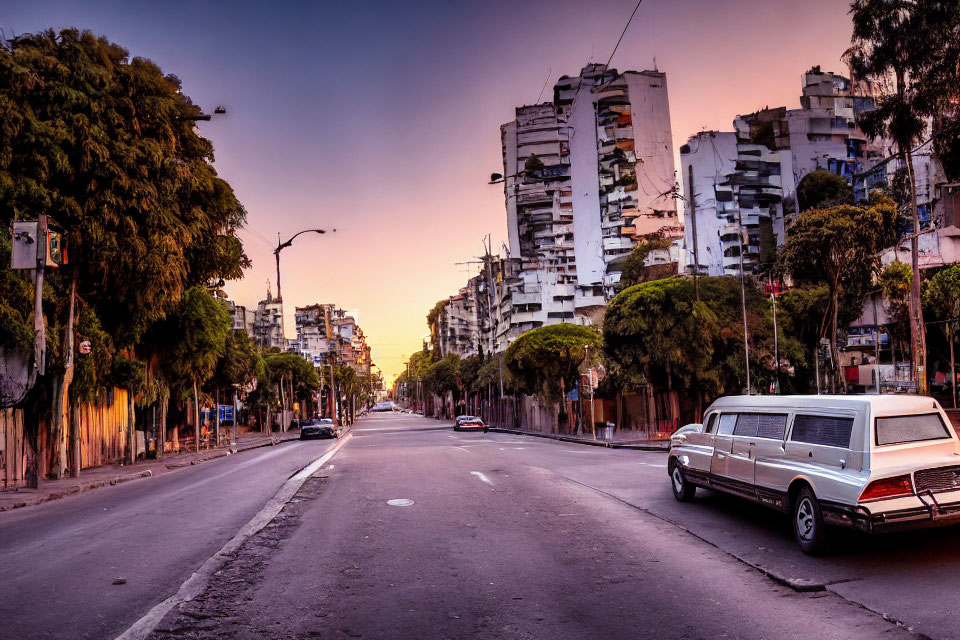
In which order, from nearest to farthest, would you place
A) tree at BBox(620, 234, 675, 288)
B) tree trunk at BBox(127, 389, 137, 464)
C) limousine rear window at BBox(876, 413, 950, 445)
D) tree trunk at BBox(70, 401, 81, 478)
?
limousine rear window at BBox(876, 413, 950, 445) < tree trunk at BBox(70, 401, 81, 478) < tree trunk at BBox(127, 389, 137, 464) < tree at BBox(620, 234, 675, 288)

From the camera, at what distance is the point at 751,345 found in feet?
131

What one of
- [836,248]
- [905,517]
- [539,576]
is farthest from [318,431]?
[905,517]

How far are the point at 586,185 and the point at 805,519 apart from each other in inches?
3813

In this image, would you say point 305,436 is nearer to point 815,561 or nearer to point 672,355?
point 672,355

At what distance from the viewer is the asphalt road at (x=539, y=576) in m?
5.68

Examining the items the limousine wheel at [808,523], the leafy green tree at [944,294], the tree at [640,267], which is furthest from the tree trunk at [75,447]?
the tree at [640,267]

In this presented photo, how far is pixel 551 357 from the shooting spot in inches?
1982

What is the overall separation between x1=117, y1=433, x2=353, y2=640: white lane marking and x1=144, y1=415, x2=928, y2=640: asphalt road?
104mm

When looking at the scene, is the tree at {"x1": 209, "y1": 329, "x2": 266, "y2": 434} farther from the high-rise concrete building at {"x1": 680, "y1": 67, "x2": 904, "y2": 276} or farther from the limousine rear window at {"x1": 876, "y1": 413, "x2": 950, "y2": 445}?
the high-rise concrete building at {"x1": 680, "y1": 67, "x2": 904, "y2": 276}

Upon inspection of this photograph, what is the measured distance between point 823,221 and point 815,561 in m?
32.8

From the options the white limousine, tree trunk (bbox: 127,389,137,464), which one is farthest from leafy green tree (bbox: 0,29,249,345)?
the white limousine

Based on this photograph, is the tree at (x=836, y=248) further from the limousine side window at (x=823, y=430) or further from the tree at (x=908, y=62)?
the limousine side window at (x=823, y=430)

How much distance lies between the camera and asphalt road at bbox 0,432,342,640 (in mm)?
6102

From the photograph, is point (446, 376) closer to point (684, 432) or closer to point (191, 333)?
point (191, 333)
